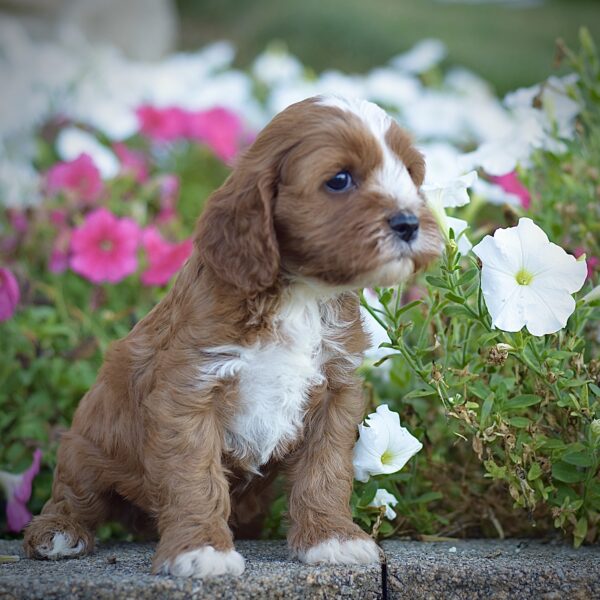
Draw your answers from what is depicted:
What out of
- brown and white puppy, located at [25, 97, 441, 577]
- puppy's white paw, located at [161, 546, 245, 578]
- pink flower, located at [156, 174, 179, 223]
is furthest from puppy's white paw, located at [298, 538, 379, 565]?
pink flower, located at [156, 174, 179, 223]

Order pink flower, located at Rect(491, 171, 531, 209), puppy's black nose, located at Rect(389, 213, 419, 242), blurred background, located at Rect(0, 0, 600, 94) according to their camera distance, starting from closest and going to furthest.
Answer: puppy's black nose, located at Rect(389, 213, 419, 242)
pink flower, located at Rect(491, 171, 531, 209)
blurred background, located at Rect(0, 0, 600, 94)

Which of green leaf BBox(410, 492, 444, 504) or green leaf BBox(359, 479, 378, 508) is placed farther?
green leaf BBox(410, 492, 444, 504)

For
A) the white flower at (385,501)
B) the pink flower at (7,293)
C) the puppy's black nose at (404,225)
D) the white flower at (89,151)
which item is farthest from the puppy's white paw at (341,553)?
the white flower at (89,151)

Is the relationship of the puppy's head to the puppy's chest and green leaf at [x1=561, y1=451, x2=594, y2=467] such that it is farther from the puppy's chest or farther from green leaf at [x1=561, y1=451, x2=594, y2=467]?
green leaf at [x1=561, y1=451, x2=594, y2=467]

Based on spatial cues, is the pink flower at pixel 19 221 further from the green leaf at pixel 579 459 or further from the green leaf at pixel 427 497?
the green leaf at pixel 579 459

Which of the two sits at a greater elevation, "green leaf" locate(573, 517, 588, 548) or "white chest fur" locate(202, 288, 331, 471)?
"white chest fur" locate(202, 288, 331, 471)

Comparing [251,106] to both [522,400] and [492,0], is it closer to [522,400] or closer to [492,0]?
[522,400]

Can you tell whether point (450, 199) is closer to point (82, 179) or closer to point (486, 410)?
point (486, 410)

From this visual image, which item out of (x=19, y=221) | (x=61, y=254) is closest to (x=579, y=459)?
(x=61, y=254)
